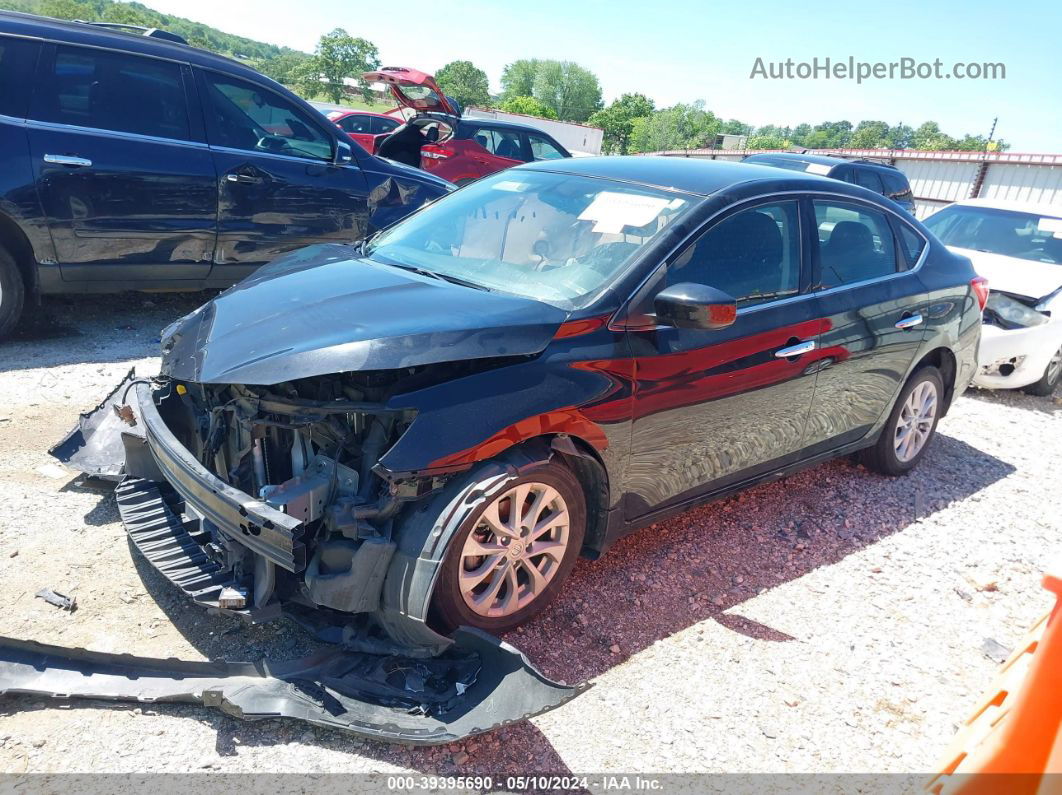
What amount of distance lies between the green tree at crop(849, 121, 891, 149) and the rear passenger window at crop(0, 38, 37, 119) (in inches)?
3519

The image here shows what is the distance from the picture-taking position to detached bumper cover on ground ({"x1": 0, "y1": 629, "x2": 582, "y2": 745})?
2.19m

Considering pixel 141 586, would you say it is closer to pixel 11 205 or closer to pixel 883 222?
pixel 11 205

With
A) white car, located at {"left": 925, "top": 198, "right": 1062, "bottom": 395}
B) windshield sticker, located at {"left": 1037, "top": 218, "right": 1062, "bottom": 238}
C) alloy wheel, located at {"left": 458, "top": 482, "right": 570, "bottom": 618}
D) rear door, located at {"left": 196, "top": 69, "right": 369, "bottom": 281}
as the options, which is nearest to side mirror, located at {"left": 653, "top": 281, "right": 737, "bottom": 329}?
Answer: alloy wheel, located at {"left": 458, "top": 482, "right": 570, "bottom": 618}

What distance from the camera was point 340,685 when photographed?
232cm

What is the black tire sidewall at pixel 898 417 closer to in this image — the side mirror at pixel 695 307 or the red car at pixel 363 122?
the side mirror at pixel 695 307

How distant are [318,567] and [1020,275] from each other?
7.06 metres

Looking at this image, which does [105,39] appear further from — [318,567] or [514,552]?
[514,552]

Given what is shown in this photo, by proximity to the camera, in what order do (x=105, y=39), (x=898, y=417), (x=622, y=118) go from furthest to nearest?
(x=622, y=118) → (x=105, y=39) → (x=898, y=417)

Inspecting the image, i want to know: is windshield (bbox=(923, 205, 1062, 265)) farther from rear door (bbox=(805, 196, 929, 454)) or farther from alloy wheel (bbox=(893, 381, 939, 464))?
rear door (bbox=(805, 196, 929, 454))

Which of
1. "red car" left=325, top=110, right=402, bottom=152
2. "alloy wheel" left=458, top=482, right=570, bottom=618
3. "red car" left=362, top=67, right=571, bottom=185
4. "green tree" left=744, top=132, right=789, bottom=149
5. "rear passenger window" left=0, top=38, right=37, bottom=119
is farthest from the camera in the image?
"green tree" left=744, top=132, right=789, bottom=149

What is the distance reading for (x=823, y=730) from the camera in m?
2.62

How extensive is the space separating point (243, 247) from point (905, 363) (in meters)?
4.67

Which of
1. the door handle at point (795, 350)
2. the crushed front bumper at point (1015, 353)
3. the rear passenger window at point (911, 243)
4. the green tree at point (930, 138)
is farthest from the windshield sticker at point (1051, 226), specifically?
the green tree at point (930, 138)

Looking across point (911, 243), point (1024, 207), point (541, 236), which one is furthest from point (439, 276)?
point (1024, 207)
